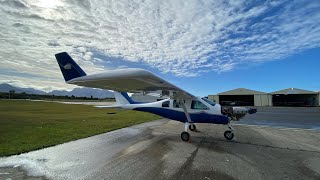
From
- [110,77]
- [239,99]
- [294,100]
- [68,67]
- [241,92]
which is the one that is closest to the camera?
[110,77]

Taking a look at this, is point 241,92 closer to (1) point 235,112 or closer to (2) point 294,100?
(2) point 294,100

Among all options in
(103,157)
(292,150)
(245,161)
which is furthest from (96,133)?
(292,150)

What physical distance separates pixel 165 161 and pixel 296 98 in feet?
230

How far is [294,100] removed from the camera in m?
64.4

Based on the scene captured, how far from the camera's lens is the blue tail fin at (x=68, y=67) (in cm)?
907

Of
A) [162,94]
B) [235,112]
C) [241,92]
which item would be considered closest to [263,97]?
[241,92]

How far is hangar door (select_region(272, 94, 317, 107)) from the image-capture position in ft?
188

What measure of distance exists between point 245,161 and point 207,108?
4.34m

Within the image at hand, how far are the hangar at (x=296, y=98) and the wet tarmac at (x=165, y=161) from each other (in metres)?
50.2

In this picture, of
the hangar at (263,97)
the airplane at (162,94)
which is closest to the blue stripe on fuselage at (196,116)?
the airplane at (162,94)

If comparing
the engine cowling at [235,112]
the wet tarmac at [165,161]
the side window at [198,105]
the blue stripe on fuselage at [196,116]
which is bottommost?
the wet tarmac at [165,161]

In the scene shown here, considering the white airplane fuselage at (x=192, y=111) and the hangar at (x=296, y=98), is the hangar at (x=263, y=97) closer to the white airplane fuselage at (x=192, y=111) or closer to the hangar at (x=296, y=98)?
the hangar at (x=296, y=98)

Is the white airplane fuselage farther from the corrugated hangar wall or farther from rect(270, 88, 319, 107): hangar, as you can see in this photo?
→ rect(270, 88, 319, 107): hangar

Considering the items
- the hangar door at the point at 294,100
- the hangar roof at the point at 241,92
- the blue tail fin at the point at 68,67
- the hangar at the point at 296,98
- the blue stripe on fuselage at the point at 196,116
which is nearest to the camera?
the blue tail fin at the point at 68,67
